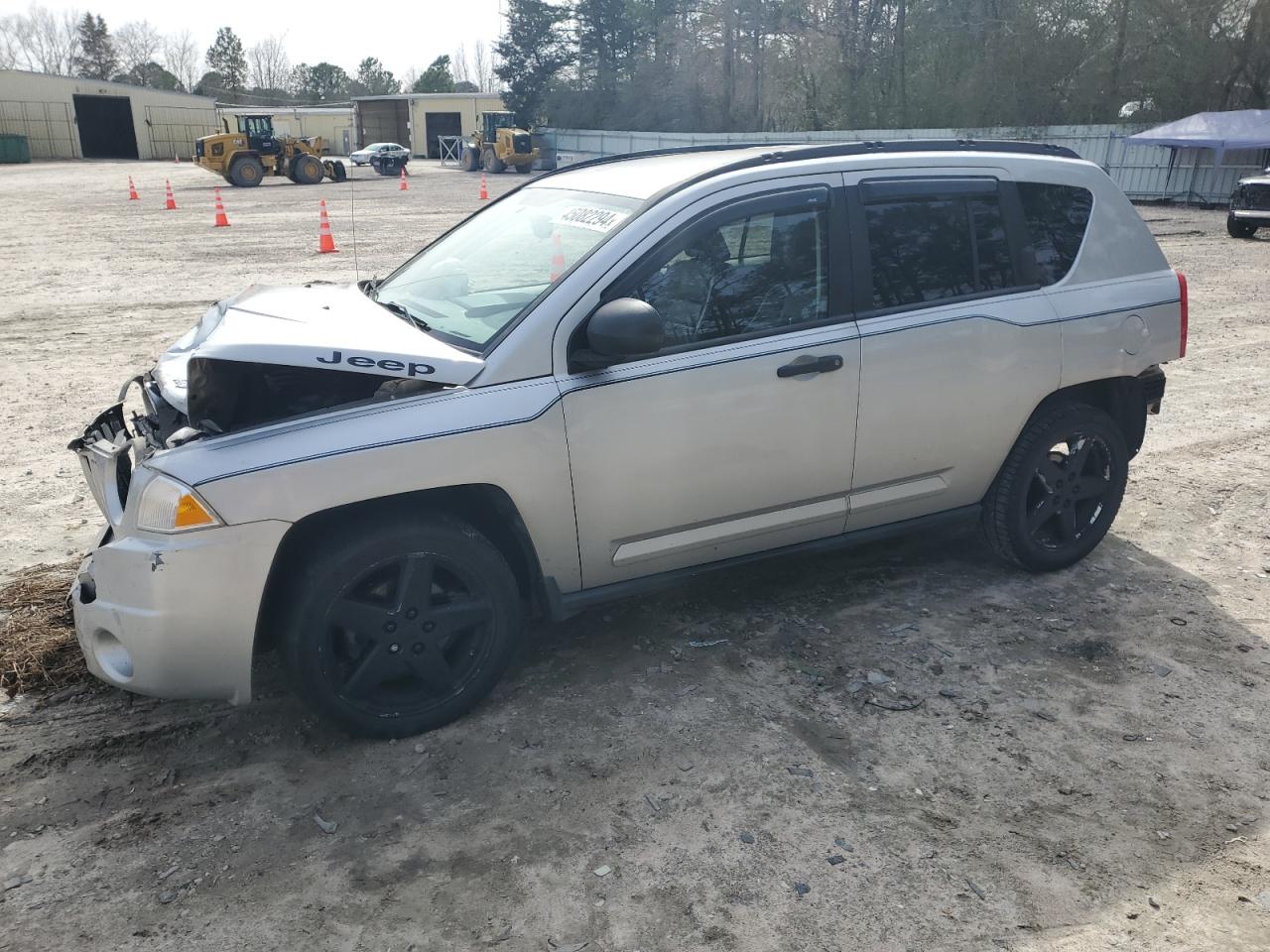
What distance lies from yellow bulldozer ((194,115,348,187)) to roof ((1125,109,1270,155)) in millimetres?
26810

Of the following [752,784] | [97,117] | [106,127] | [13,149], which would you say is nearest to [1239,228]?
[752,784]

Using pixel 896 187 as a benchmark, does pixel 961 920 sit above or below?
below

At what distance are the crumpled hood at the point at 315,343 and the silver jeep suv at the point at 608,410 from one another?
15 millimetres

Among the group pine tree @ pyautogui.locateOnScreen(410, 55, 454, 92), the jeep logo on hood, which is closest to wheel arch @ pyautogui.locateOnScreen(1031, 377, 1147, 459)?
the jeep logo on hood

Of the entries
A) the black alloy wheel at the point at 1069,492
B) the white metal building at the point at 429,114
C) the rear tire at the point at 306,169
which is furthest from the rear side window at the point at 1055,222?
the white metal building at the point at 429,114

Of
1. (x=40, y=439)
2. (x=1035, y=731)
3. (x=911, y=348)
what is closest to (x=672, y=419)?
(x=911, y=348)

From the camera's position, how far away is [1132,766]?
131 inches

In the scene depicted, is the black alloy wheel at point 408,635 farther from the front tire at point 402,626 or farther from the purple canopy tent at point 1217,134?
the purple canopy tent at point 1217,134

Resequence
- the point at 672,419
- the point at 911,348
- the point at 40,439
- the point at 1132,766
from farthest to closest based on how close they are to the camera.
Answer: the point at 40,439 < the point at 911,348 < the point at 672,419 < the point at 1132,766

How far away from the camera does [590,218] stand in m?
3.84

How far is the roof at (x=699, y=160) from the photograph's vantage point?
3834 millimetres

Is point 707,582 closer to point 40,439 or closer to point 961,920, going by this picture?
point 961,920

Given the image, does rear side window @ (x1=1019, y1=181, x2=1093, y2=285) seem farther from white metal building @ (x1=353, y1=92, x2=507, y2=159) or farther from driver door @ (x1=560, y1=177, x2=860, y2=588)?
white metal building @ (x1=353, y1=92, x2=507, y2=159)

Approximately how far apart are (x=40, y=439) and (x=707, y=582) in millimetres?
4846
